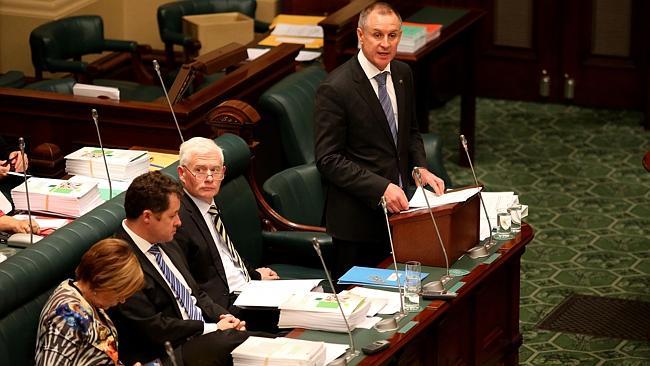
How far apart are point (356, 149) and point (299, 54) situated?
2667mm

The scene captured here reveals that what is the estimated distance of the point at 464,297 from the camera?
15.2ft

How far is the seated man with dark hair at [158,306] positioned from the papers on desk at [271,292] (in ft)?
0.75

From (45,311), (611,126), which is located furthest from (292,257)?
(611,126)

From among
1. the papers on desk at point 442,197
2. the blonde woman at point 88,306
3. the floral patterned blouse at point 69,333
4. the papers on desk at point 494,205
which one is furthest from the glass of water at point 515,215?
the floral patterned blouse at point 69,333

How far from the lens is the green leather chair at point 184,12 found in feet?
27.3

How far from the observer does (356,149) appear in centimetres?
504

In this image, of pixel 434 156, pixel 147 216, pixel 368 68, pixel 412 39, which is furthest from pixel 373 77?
pixel 412 39

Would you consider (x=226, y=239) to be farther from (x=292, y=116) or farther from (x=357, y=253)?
(x=292, y=116)

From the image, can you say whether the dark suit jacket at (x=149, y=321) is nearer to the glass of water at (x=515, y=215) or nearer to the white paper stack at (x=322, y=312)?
the white paper stack at (x=322, y=312)

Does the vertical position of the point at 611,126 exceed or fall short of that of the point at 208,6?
it falls short

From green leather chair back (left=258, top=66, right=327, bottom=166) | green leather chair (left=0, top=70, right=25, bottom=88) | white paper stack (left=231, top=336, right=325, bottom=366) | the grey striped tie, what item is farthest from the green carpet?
green leather chair (left=0, top=70, right=25, bottom=88)

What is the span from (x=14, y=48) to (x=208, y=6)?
1.30m

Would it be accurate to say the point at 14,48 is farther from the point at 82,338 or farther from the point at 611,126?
the point at 82,338

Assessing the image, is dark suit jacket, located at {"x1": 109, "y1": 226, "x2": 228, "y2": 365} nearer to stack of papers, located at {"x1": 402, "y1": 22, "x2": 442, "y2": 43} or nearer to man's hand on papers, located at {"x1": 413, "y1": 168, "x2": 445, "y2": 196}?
man's hand on papers, located at {"x1": 413, "y1": 168, "x2": 445, "y2": 196}
